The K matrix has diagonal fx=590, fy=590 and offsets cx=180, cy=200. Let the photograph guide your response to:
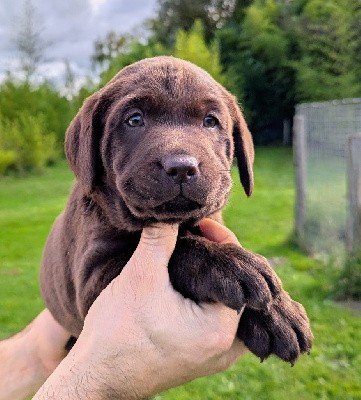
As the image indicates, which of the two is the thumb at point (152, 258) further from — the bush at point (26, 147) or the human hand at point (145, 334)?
the bush at point (26, 147)

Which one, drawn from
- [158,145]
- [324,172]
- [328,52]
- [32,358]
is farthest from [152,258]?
[328,52]

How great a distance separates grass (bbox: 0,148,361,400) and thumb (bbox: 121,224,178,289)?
1.84 feet

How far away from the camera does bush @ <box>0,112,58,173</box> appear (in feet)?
78.1

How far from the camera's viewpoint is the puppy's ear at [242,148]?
2807mm

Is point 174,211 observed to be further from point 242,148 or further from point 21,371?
point 21,371

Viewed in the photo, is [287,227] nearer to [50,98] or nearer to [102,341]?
[102,341]

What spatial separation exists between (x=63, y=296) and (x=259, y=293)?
3.78 ft

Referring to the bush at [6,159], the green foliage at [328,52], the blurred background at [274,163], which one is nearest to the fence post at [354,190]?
the blurred background at [274,163]

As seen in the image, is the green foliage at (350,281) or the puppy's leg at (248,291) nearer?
the puppy's leg at (248,291)

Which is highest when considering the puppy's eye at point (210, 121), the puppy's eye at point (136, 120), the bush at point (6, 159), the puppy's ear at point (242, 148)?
the puppy's eye at point (136, 120)

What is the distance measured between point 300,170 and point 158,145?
7.28 m

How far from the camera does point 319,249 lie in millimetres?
8602

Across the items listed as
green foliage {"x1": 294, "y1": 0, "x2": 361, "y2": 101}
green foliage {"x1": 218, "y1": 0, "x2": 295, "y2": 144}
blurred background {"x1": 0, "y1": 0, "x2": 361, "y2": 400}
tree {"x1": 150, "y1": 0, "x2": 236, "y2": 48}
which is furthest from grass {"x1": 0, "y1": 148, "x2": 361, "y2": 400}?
tree {"x1": 150, "y1": 0, "x2": 236, "y2": 48}

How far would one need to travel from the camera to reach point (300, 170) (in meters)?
9.23
